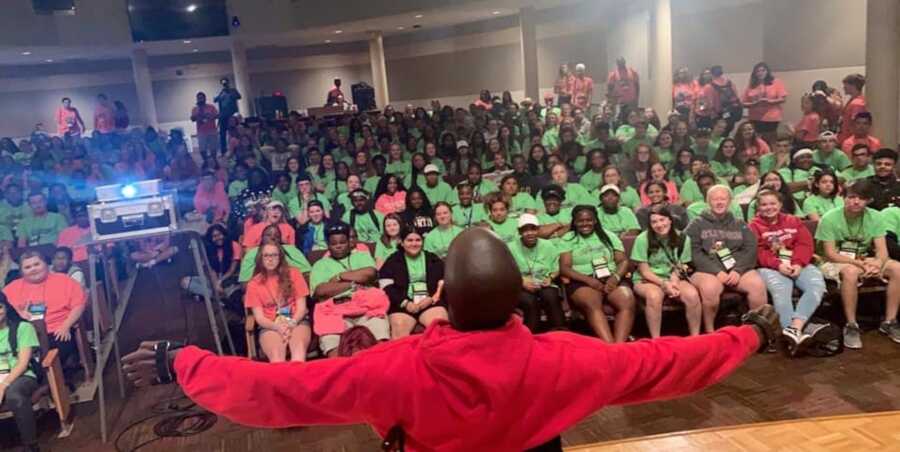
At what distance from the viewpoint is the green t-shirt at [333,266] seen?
472 centimetres

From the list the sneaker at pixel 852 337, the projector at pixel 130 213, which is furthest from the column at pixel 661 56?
the projector at pixel 130 213

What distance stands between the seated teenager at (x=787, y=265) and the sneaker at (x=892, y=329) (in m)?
0.46

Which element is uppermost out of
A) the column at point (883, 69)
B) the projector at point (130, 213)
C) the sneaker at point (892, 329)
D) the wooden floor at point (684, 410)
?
the column at point (883, 69)

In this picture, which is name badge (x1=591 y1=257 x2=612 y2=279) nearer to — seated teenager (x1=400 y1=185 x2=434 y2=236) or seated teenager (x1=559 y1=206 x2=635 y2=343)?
seated teenager (x1=559 y1=206 x2=635 y2=343)

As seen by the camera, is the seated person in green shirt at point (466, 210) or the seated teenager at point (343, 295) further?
the seated person in green shirt at point (466, 210)

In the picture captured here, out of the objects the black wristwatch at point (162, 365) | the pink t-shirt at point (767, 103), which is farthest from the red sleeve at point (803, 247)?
the pink t-shirt at point (767, 103)

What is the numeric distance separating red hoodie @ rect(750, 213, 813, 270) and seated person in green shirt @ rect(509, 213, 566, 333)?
1.42m

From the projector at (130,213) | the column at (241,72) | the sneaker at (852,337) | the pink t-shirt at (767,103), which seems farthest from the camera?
the column at (241,72)

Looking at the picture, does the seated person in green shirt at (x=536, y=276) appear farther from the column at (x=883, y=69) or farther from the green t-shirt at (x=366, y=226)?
the column at (x=883, y=69)

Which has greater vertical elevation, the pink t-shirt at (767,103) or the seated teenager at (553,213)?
the pink t-shirt at (767,103)

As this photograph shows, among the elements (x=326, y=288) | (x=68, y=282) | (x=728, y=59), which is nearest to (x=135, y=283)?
Result: (x=68, y=282)

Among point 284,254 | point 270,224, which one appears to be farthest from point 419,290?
point 270,224

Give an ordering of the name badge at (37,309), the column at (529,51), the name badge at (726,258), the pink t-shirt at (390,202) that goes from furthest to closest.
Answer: the column at (529,51) → the pink t-shirt at (390,202) → the name badge at (726,258) → the name badge at (37,309)

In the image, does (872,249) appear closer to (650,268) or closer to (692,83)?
(650,268)
